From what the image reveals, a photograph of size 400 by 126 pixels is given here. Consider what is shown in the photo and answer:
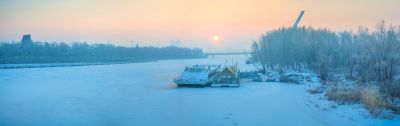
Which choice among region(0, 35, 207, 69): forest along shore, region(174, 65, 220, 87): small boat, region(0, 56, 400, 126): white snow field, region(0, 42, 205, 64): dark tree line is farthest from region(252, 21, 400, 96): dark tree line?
region(0, 42, 205, 64): dark tree line

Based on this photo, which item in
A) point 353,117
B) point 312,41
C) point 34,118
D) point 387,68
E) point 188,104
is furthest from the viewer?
point 312,41

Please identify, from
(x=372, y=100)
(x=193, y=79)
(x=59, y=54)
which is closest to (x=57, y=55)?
(x=59, y=54)

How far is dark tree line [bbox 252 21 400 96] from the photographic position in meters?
17.8

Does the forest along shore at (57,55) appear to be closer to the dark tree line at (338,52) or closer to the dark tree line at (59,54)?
the dark tree line at (59,54)

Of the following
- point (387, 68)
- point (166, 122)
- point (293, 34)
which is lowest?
point (166, 122)

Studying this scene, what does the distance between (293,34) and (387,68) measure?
24390 mm

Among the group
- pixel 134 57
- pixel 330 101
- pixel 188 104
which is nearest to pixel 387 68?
pixel 330 101

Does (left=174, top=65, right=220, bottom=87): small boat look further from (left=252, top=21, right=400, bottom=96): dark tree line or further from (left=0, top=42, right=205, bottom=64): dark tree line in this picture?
(left=0, top=42, right=205, bottom=64): dark tree line

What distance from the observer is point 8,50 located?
67.4 metres

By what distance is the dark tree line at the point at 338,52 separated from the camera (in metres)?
17.8

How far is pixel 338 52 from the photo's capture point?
35.0 m

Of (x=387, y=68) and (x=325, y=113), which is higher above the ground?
(x=387, y=68)

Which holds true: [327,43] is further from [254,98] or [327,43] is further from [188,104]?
[188,104]

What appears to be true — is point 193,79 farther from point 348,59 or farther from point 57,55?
point 57,55
